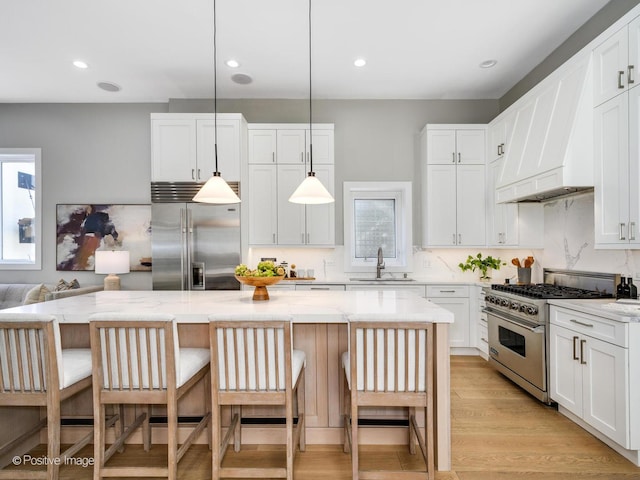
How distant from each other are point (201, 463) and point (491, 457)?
1811 mm

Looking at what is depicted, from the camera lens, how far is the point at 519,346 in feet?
10.8

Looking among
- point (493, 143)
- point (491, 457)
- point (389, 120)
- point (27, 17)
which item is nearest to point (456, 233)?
point (493, 143)

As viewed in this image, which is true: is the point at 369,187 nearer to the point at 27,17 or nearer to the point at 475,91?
the point at 475,91

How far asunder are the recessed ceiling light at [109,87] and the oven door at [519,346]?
5.00 metres

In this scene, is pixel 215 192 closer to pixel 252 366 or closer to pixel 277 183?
pixel 252 366

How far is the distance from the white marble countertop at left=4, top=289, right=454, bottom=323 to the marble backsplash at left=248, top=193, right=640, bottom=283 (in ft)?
5.83

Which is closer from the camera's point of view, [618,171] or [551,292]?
[618,171]

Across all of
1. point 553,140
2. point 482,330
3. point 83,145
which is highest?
point 83,145

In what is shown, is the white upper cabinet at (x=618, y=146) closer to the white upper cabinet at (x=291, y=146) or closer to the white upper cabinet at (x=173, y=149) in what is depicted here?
the white upper cabinet at (x=291, y=146)

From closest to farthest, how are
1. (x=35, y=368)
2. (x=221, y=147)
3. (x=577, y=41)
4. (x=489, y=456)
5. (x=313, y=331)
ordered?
(x=35, y=368) < (x=489, y=456) < (x=313, y=331) < (x=577, y=41) < (x=221, y=147)

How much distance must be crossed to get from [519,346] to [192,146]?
401cm

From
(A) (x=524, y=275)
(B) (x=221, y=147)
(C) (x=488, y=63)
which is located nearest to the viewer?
(C) (x=488, y=63)

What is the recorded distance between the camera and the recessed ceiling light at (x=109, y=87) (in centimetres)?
430

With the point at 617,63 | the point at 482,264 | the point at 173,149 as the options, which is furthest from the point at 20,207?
the point at 617,63
